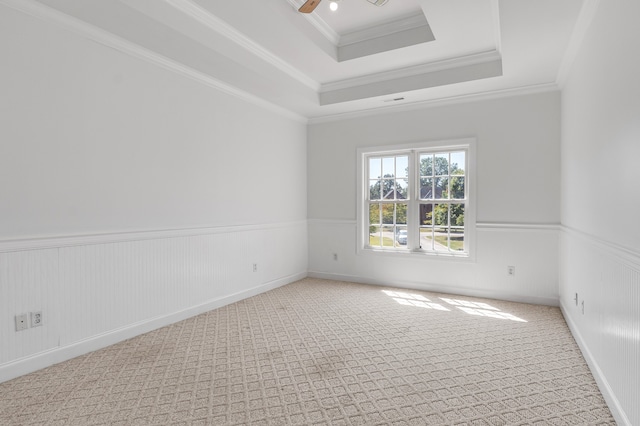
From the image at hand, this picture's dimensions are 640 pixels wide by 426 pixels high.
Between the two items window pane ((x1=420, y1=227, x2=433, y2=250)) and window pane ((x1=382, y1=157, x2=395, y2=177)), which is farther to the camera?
window pane ((x1=382, y1=157, x2=395, y2=177))

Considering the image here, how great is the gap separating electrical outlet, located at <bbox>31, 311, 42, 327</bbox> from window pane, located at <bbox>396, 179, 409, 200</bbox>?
14.1ft

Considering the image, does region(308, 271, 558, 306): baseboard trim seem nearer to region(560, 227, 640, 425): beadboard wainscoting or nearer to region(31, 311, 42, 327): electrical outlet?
region(560, 227, 640, 425): beadboard wainscoting

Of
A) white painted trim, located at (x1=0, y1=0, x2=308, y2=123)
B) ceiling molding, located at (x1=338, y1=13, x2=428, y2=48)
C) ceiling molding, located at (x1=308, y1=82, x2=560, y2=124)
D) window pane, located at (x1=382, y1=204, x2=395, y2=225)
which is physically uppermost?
ceiling molding, located at (x1=338, y1=13, x2=428, y2=48)

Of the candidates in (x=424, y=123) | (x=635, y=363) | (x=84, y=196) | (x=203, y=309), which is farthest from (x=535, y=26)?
(x=203, y=309)

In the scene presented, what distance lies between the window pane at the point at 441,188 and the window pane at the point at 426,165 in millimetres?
163

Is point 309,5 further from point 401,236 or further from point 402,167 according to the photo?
point 401,236

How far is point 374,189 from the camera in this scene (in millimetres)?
5387

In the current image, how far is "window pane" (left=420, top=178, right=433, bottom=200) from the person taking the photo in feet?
16.2

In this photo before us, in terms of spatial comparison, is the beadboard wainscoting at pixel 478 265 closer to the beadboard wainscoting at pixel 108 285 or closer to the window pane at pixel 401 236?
the window pane at pixel 401 236

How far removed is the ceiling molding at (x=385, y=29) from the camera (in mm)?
3449

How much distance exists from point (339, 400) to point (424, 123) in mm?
3852

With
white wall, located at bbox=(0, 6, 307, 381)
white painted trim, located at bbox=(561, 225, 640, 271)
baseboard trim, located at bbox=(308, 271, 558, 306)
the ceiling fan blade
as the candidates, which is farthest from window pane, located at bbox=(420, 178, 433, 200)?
the ceiling fan blade

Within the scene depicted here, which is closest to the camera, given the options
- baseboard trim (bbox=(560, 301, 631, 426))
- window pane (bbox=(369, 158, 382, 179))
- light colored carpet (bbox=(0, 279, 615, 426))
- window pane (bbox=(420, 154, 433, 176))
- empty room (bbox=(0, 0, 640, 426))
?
baseboard trim (bbox=(560, 301, 631, 426))

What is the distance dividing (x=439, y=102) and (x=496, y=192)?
142 cm
